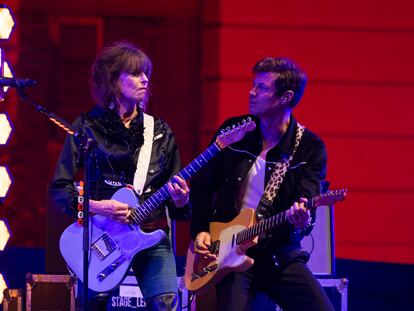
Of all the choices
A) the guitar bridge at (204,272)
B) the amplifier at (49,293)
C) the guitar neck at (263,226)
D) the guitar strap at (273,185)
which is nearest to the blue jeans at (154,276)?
the guitar bridge at (204,272)

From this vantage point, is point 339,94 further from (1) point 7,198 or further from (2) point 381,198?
(1) point 7,198

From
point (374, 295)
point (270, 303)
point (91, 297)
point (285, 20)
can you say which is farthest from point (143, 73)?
point (374, 295)

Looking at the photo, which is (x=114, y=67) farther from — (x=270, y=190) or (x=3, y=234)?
(x=3, y=234)

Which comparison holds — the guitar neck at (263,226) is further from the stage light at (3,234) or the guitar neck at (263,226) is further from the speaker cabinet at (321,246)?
the stage light at (3,234)

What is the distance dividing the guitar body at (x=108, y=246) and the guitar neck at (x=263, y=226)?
50cm

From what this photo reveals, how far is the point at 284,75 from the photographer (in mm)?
5359

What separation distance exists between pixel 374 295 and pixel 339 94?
191 cm

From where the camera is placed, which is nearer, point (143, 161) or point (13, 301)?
point (143, 161)

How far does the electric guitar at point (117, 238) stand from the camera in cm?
481

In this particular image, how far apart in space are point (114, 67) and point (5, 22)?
253 centimetres

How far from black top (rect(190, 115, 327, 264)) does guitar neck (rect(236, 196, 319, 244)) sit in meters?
0.16

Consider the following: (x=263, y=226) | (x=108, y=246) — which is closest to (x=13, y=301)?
(x=108, y=246)

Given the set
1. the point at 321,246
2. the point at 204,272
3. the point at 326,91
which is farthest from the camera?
the point at 326,91

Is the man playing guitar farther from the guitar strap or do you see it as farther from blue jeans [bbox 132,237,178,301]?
blue jeans [bbox 132,237,178,301]
